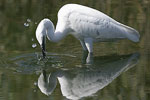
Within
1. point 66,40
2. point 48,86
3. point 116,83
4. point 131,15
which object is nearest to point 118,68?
point 116,83

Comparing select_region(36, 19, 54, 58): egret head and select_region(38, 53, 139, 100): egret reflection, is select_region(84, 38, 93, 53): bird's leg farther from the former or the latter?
select_region(36, 19, 54, 58): egret head

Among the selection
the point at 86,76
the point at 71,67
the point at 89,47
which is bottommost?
the point at 86,76

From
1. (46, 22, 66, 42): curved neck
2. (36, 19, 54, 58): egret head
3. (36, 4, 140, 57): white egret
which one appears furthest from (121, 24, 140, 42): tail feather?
(36, 19, 54, 58): egret head

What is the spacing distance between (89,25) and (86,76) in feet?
4.54

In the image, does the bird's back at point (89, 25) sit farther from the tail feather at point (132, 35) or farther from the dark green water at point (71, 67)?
the dark green water at point (71, 67)

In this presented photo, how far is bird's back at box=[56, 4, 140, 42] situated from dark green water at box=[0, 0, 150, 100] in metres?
0.36

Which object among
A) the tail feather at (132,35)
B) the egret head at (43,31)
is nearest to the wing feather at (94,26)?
the tail feather at (132,35)

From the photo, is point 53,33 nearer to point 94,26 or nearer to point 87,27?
point 87,27

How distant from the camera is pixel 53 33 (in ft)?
29.2

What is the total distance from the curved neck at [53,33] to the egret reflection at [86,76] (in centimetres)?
79

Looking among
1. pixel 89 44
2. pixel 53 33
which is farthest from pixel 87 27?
pixel 53 33

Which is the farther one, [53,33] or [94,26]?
[94,26]

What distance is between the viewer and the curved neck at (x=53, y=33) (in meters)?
8.70

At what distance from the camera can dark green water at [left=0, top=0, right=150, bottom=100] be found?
7184 millimetres
